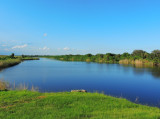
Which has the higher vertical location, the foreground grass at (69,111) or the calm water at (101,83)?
the foreground grass at (69,111)

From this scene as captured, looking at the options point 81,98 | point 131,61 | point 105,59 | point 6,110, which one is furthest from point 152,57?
point 6,110

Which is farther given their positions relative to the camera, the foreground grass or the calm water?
the calm water

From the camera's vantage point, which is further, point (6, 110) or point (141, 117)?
point (6, 110)

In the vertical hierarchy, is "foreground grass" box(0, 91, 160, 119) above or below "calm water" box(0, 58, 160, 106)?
above

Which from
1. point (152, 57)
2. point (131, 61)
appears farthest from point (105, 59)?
point (152, 57)

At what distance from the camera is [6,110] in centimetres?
663

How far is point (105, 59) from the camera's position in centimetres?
8950

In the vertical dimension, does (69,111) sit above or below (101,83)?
above

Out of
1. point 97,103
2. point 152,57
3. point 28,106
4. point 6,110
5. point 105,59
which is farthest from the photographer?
point 105,59

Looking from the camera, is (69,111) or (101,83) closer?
(69,111)

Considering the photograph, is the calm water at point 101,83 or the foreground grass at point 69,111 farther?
the calm water at point 101,83

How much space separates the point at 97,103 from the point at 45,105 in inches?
129

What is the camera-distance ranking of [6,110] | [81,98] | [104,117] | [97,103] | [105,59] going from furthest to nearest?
[105,59] → [81,98] → [97,103] → [6,110] → [104,117]

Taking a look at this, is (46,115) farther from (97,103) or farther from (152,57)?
(152,57)
